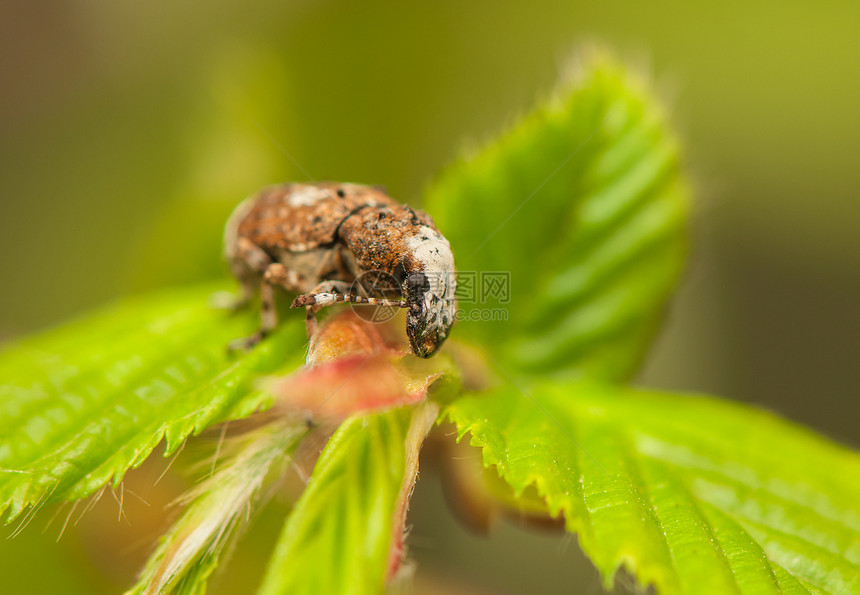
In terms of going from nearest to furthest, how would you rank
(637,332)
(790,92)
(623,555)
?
(623,555) → (637,332) → (790,92)

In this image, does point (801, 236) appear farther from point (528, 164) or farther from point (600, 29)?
point (528, 164)

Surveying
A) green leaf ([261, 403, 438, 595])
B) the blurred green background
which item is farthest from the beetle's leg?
the blurred green background

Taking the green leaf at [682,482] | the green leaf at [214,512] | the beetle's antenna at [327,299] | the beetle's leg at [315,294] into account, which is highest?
the beetle's antenna at [327,299]

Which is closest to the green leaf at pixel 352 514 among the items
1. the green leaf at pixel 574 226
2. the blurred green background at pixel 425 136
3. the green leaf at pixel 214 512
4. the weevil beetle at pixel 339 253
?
the green leaf at pixel 214 512

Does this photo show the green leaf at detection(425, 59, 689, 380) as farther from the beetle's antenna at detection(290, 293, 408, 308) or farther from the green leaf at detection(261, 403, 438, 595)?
the green leaf at detection(261, 403, 438, 595)

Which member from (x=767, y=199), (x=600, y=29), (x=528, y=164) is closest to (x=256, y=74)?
(x=528, y=164)

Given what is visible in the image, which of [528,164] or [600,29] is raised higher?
[600,29]

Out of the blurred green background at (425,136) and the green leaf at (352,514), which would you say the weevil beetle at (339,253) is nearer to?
the green leaf at (352,514)
